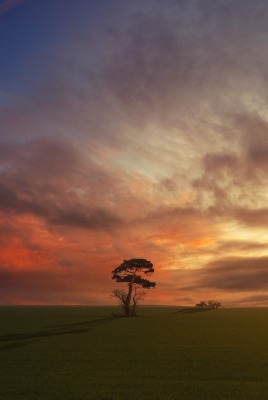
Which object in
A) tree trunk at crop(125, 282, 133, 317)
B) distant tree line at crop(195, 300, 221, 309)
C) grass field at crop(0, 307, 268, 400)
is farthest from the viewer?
distant tree line at crop(195, 300, 221, 309)

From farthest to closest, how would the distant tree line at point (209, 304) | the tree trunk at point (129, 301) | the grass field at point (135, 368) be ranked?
the distant tree line at point (209, 304), the tree trunk at point (129, 301), the grass field at point (135, 368)

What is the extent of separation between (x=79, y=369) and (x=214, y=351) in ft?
43.2

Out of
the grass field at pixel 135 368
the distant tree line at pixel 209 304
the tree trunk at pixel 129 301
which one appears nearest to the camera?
the grass field at pixel 135 368

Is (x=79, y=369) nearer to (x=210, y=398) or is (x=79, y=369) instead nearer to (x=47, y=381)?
(x=47, y=381)

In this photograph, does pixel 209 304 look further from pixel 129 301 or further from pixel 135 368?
→ pixel 135 368

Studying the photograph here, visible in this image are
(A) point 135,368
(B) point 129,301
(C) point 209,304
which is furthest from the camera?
(C) point 209,304

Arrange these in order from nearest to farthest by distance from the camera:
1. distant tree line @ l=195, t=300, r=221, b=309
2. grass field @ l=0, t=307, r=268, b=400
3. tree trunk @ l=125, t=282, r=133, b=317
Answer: grass field @ l=0, t=307, r=268, b=400 → tree trunk @ l=125, t=282, r=133, b=317 → distant tree line @ l=195, t=300, r=221, b=309

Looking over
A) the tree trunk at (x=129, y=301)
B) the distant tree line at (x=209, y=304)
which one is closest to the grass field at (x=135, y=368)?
the tree trunk at (x=129, y=301)

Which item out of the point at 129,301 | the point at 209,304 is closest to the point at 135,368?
the point at 129,301

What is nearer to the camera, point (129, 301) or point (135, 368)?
point (135, 368)

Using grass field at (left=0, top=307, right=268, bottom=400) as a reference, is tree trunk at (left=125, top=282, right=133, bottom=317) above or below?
above

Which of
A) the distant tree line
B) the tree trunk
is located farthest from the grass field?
the distant tree line

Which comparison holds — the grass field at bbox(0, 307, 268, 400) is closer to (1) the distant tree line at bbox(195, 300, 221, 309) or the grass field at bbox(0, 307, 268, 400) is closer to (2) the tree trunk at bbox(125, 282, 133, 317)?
(2) the tree trunk at bbox(125, 282, 133, 317)

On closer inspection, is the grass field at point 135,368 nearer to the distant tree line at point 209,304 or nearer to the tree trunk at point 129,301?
the tree trunk at point 129,301
